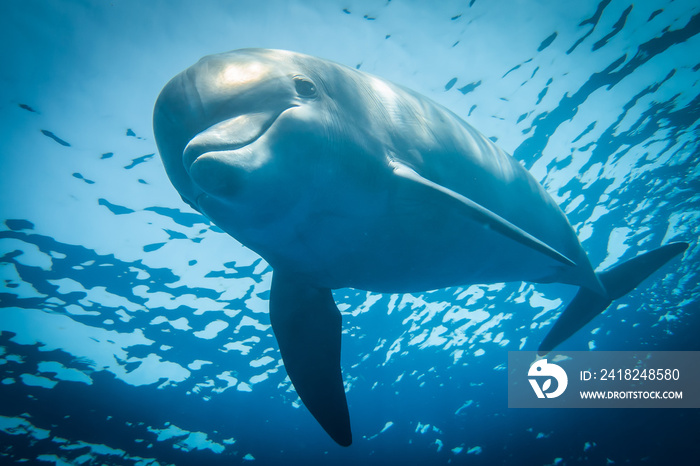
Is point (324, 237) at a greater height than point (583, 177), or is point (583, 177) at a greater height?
point (583, 177)

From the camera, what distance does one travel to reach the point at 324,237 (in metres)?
3.16

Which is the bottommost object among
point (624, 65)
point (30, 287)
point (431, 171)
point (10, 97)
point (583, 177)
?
point (431, 171)

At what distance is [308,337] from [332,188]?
2322mm

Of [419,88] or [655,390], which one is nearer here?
[419,88]

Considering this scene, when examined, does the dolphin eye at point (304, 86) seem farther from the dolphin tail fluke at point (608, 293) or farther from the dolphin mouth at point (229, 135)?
the dolphin tail fluke at point (608, 293)

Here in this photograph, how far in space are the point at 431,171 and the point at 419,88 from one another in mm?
6316

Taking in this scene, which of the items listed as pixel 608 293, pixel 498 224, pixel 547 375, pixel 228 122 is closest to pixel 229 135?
pixel 228 122

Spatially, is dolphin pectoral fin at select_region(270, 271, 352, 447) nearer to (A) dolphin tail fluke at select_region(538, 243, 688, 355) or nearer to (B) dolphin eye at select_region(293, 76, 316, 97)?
(B) dolphin eye at select_region(293, 76, 316, 97)

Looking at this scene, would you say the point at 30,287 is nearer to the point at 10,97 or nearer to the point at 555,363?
the point at 10,97

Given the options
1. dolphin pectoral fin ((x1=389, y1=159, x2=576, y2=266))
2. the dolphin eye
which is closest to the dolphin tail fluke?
dolphin pectoral fin ((x1=389, y1=159, x2=576, y2=266))

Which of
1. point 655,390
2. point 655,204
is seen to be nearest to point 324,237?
point 655,204

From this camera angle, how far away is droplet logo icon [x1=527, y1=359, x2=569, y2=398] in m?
18.9

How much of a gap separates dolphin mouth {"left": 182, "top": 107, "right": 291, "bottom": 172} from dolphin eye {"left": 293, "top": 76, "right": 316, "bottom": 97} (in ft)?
1.47

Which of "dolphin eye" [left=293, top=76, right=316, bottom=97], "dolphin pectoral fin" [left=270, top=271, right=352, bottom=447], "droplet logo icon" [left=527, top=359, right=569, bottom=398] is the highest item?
"droplet logo icon" [left=527, top=359, right=569, bottom=398]
